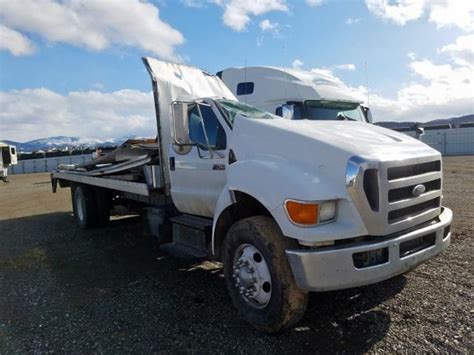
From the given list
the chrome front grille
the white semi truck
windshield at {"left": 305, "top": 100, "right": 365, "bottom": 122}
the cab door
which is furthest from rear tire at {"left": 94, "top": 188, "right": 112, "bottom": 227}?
the chrome front grille

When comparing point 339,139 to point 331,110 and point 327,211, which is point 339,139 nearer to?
point 327,211

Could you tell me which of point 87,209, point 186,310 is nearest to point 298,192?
point 186,310

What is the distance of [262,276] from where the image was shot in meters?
3.37

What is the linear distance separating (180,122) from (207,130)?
0.43 m

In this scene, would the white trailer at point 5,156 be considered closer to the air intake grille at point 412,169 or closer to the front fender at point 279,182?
the front fender at point 279,182

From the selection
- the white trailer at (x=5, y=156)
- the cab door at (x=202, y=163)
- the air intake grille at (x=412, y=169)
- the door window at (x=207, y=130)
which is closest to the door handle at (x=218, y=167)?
the cab door at (x=202, y=163)

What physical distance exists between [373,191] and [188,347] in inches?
77.7

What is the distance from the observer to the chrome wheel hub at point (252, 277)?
11.0ft

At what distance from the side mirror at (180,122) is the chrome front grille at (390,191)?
74.0 inches

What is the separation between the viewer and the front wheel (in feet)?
10.4

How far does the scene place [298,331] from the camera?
3434 millimetres

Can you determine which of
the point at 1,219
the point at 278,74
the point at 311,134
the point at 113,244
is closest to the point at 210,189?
the point at 311,134

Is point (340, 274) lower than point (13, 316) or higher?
higher

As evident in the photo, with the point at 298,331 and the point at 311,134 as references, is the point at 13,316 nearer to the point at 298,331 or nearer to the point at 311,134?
the point at 298,331
